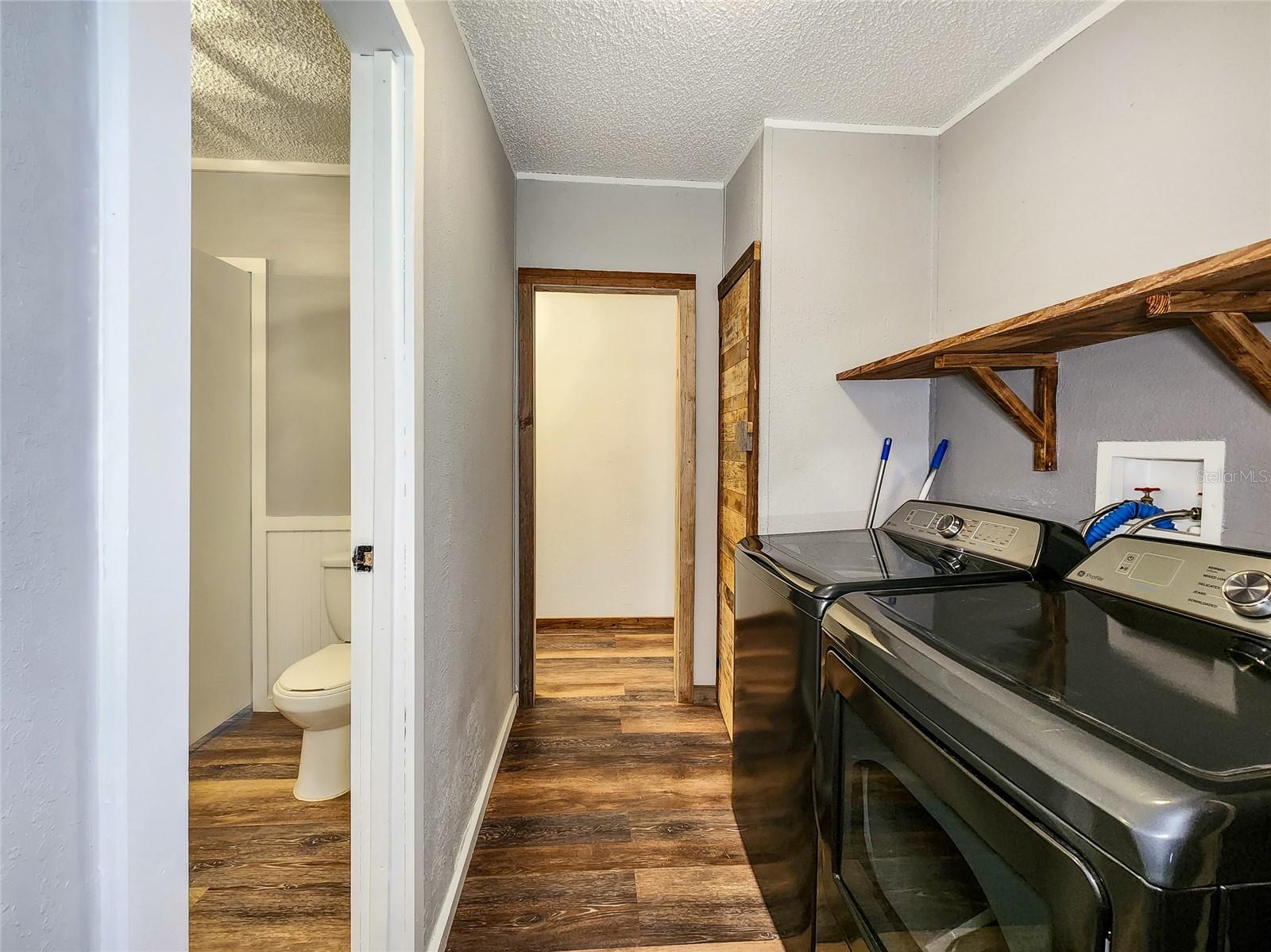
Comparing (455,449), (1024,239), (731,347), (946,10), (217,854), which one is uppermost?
(946,10)

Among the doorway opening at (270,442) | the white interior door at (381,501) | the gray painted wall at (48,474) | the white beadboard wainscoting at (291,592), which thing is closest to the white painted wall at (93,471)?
the gray painted wall at (48,474)

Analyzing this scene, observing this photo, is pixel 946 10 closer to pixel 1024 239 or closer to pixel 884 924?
pixel 1024 239

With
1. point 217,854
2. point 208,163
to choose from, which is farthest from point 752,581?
point 208,163

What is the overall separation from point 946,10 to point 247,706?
334cm

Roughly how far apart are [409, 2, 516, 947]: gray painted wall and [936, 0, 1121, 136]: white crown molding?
5.23 feet

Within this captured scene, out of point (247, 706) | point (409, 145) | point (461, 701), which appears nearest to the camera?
point (409, 145)

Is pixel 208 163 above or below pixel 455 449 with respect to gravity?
above

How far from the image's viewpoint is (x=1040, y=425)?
171 cm

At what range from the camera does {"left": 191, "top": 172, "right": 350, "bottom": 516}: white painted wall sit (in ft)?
8.39

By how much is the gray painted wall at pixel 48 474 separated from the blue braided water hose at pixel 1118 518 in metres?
1.74

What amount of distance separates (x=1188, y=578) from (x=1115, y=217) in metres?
1.02

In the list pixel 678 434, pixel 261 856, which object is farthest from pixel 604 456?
pixel 261 856

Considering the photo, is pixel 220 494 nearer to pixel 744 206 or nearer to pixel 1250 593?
pixel 744 206

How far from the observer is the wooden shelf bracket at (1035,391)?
5.50ft
